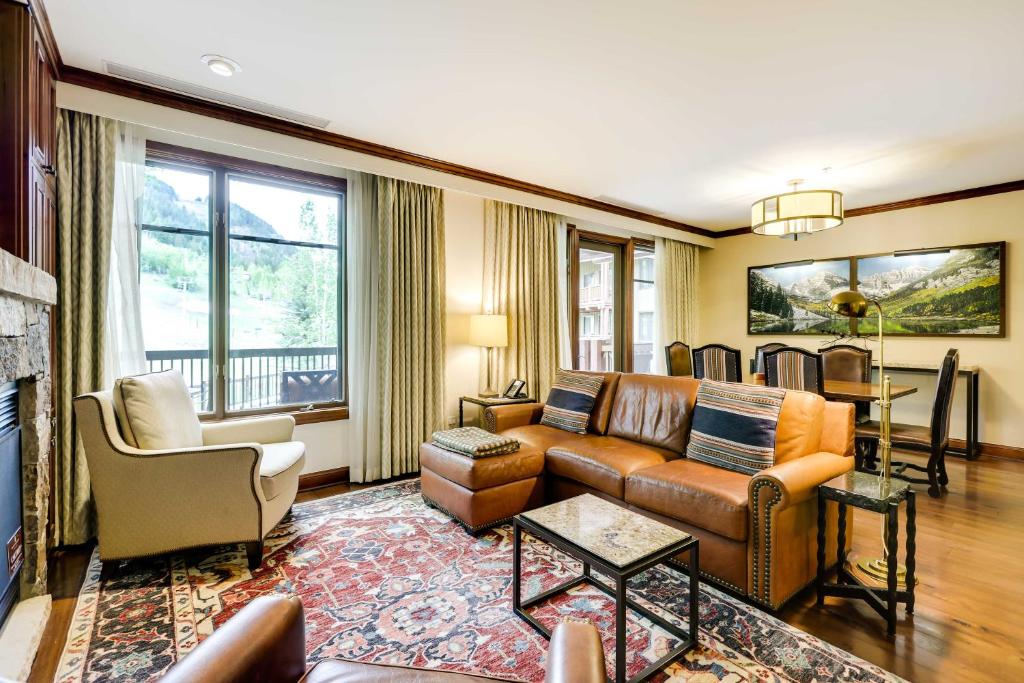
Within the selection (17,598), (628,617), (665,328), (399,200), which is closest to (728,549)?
(628,617)

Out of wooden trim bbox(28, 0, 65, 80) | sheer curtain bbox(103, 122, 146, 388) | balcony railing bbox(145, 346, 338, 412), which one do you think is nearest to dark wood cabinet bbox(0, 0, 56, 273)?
wooden trim bbox(28, 0, 65, 80)

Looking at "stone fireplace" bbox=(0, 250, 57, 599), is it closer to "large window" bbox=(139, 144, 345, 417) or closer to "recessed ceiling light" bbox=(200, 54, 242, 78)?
"large window" bbox=(139, 144, 345, 417)

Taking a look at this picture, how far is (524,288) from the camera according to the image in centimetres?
466

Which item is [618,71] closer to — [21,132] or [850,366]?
[21,132]

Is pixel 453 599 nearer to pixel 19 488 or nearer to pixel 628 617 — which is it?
pixel 628 617

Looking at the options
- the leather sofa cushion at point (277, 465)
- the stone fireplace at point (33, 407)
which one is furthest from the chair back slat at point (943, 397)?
the stone fireplace at point (33, 407)

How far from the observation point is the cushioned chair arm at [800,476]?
1.91 meters

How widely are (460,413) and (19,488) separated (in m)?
2.75

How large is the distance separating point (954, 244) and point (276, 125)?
20.4ft

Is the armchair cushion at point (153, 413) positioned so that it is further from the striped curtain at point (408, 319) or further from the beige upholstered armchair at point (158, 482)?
the striped curtain at point (408, 319)

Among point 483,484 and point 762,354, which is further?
point 762,354

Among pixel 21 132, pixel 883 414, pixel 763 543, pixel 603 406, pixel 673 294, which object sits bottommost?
pixel 763 543

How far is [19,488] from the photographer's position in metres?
1.96

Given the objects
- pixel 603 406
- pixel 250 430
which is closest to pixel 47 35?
pixel 250 430
